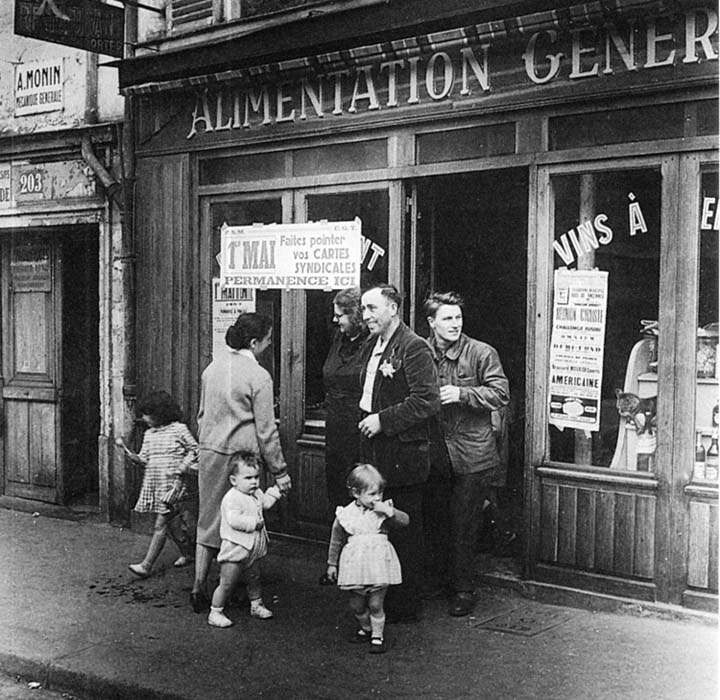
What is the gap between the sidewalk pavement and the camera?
537cm

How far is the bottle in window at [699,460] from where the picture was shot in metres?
6.33

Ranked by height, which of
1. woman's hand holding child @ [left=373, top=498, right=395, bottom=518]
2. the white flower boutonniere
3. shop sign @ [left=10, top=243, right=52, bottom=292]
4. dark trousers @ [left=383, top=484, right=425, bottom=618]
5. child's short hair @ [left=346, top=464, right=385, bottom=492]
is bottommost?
dark trousers @ [left=383, top=484, right=425, bottom=618]

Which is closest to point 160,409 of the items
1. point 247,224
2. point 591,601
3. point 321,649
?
point 247,224

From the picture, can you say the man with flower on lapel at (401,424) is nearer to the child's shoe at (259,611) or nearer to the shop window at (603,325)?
A: the child's shoe at (259,611)

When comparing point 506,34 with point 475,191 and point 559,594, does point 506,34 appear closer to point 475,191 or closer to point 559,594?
point 475,191

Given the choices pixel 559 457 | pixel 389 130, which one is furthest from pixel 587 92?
pixel 559 457

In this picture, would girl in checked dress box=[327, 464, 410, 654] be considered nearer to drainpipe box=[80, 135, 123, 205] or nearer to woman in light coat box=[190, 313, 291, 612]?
woman in light coat box=[190, 313, 291, 612]

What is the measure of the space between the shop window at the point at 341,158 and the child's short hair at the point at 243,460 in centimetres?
251

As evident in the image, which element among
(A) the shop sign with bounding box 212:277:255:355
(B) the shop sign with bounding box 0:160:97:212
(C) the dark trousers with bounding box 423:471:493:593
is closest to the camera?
(C) the dark trousers with bounding box 423:471:493:593

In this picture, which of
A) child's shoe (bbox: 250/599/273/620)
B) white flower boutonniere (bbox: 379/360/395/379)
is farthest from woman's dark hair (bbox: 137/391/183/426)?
white flower boutonniere (bbox: 379/360/395/379)

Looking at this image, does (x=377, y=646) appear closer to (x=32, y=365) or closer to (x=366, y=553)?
(x=366, y=553)

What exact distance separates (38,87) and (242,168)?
2.92m

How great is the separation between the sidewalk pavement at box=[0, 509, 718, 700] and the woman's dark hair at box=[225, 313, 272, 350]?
171 centimetres

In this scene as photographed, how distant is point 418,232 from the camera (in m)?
7.79
